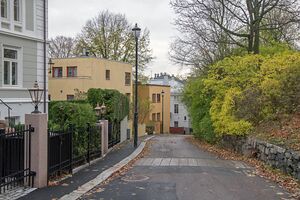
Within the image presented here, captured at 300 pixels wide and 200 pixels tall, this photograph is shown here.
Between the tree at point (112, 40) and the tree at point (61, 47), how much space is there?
6.41 metres

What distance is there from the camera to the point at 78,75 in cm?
4397

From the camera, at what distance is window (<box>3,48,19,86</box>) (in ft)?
65.7

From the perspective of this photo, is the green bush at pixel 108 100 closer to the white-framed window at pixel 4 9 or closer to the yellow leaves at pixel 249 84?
the yellow leaves at pixel 249 84

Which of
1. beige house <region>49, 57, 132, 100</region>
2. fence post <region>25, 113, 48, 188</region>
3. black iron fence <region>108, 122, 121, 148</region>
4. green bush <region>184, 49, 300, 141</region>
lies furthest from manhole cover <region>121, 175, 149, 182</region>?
beige house <region>49, 57, 132, 100</region>

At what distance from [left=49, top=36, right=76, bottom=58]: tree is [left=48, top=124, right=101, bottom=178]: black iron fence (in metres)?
48.8

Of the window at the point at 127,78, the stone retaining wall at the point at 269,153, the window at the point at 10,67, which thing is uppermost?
the window at the point at 127,78

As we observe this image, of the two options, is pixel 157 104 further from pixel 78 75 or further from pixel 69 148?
pixel 69 148

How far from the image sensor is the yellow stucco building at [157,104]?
59.5 metres

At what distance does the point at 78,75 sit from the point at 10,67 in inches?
934

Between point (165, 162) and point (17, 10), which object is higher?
point (17, 10)

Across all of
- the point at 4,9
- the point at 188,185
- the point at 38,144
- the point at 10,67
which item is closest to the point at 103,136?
the point at 10,67

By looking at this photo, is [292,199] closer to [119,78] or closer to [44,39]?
[44,39]

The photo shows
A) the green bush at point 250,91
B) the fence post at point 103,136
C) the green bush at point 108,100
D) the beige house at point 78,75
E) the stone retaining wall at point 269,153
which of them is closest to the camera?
the stone retaining wall at point 269,153

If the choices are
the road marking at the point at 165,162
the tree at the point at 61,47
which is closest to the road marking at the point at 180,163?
the road marking at the point at 165,162
